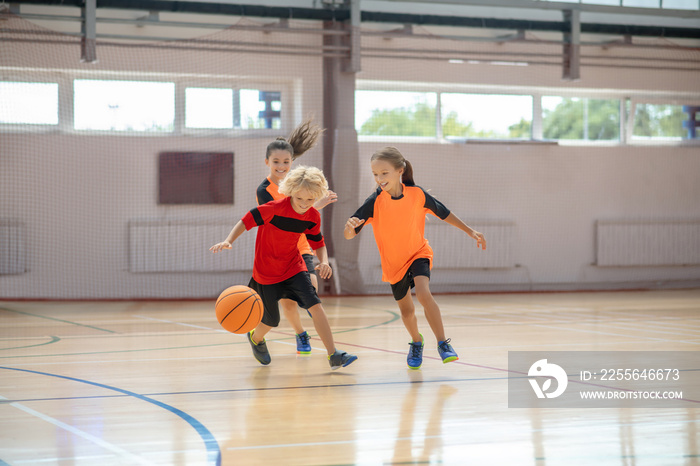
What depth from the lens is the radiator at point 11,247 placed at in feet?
30.5

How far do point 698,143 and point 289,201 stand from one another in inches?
364

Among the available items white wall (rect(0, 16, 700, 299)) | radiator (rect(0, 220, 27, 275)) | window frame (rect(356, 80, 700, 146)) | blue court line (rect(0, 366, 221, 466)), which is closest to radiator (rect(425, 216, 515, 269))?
white wall (rect(0, 16, 700, 299))

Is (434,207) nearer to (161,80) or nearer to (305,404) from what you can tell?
(305,404)

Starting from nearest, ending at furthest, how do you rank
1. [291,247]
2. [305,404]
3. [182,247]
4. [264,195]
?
[305,404] < [291,247] < [264,195] < [182,247]

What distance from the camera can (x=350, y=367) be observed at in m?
4.42

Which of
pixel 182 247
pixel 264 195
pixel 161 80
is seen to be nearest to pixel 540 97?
pixel 161 80

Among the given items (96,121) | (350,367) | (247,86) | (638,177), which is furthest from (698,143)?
(350,367)

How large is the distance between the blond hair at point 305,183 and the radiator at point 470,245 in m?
6.54

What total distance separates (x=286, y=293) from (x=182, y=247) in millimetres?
5788

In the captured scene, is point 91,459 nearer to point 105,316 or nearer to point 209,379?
point 209,379

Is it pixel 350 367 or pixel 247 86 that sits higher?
pixel 247 86

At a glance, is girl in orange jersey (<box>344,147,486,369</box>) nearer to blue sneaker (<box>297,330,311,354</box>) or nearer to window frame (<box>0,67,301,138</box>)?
blue sneaker (<box>297,330,311,354</box>)

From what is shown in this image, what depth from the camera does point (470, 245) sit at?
10.8m

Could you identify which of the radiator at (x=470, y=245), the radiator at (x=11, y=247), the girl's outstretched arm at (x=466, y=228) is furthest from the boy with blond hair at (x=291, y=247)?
the radiator at (x=470, y=245)
